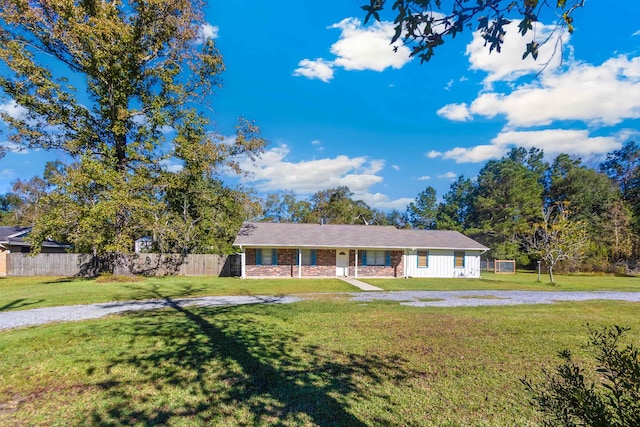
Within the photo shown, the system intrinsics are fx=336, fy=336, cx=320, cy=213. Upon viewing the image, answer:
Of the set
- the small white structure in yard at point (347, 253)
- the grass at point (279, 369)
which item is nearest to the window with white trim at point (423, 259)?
the small white structure in yard at point (347, 253)

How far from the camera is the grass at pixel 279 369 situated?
11.7ft

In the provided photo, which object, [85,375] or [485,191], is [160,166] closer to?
[85,375]

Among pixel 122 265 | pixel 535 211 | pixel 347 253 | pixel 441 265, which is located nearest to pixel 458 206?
pixel 535 211

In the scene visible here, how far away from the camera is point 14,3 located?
15.7 metres

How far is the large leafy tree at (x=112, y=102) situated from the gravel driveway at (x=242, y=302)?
7.79 m

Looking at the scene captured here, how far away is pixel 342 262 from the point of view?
22250 mm

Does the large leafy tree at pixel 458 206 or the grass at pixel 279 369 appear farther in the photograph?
the large leafy tree at pixel 458 206

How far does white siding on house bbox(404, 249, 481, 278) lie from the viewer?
22984mm

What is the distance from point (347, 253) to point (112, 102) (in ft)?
52.9

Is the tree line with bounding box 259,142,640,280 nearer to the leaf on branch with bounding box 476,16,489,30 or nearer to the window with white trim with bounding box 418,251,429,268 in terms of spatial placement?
the window with white trim with bounding box 418,251,429,268

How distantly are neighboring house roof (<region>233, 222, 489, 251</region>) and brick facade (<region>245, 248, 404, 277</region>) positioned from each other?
2.32 ft

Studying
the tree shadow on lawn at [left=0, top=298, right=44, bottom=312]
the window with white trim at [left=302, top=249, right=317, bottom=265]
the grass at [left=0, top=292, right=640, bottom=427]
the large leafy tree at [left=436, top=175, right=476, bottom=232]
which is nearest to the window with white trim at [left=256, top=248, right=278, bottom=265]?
the window with white trim at [left=302, top=249, right=317, bottom=265]

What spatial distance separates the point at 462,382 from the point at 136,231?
19.1 m

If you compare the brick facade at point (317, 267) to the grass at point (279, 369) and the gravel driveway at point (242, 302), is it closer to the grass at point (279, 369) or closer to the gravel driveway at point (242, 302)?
the gravel driveway at point (242, 302)
